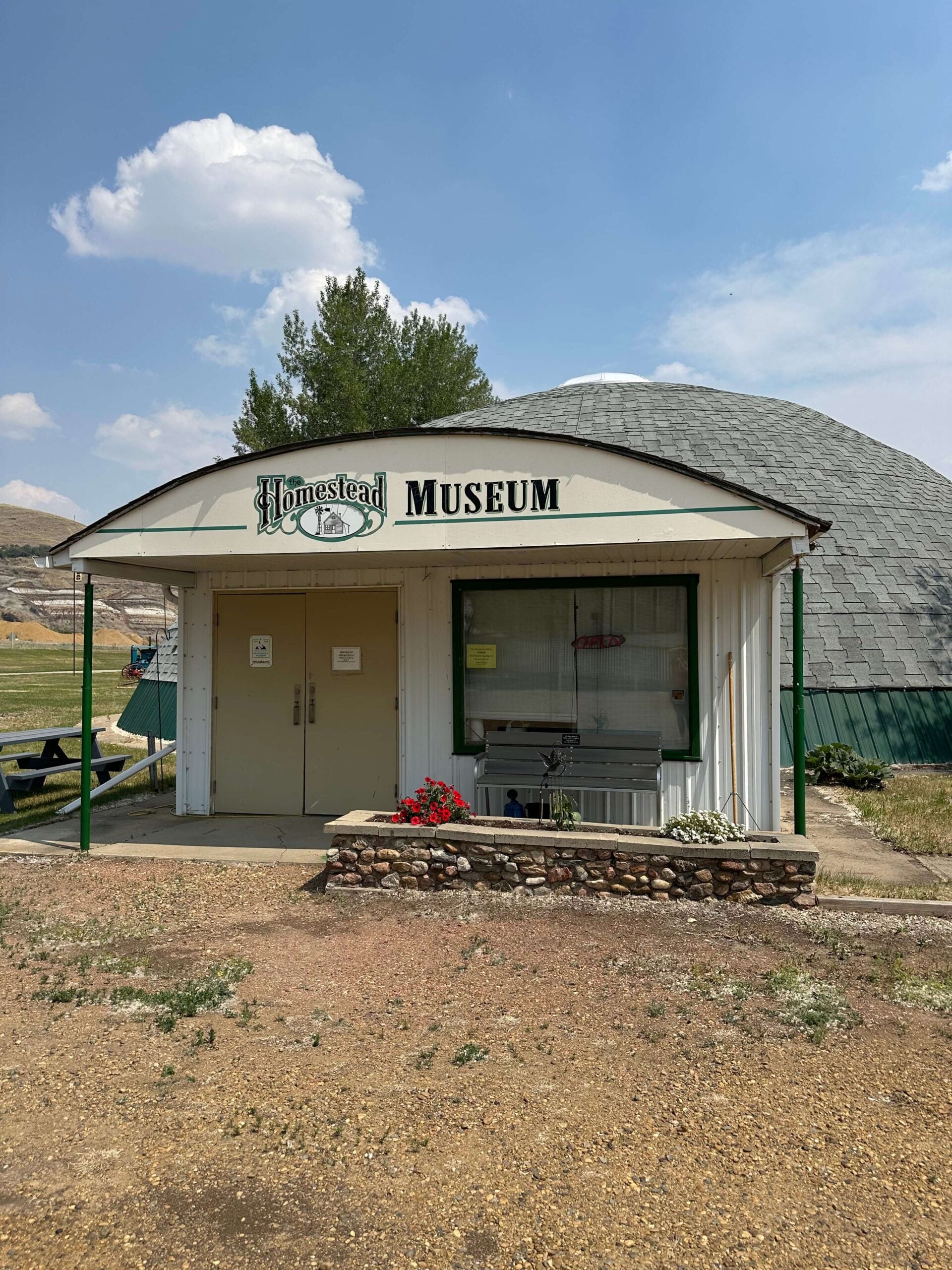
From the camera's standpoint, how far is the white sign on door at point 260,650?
31.2ft

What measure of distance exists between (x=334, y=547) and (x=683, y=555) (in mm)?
3125

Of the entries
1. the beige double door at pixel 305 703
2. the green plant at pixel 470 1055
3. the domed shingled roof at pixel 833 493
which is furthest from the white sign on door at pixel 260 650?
the green plant at pixel 470 1055

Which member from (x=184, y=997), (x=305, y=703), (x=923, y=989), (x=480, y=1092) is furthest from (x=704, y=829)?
(x=305, y=703)

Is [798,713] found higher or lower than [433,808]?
higher

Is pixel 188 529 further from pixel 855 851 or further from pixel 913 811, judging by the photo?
pixel 913 811

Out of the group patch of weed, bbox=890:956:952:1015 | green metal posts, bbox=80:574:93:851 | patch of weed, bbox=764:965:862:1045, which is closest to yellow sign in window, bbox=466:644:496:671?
green metal posts, bbox=80:574:93:851

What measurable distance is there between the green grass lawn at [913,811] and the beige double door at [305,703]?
520 centimetres

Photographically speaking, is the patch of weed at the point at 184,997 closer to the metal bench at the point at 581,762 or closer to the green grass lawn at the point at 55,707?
the metal bench at the point at 581,762

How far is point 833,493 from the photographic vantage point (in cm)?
1669

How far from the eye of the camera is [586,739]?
327 inches

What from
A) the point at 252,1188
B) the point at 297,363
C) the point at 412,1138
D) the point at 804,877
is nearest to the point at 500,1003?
the point at 412,1138

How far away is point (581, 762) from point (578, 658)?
39.8 inches

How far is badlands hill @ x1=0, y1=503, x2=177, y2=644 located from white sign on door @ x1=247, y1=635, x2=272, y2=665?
77866 millimetres

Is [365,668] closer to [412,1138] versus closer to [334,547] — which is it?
[334,547]
